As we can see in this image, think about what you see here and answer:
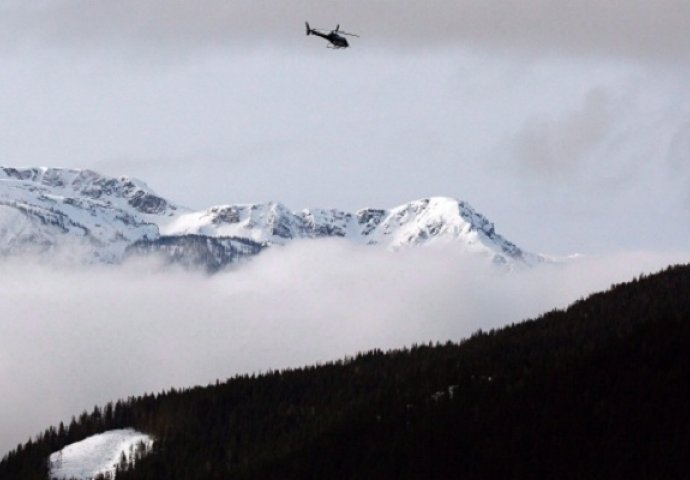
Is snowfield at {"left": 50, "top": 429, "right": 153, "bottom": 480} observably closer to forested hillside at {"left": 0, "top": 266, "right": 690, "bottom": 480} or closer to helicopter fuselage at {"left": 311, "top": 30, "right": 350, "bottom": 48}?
forested hillside at {"left": 0, "top": 266, "right": 690, "bottom": 480}

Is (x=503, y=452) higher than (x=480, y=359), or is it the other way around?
(x=480, y=359)

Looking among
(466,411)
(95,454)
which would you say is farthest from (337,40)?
(95,454)

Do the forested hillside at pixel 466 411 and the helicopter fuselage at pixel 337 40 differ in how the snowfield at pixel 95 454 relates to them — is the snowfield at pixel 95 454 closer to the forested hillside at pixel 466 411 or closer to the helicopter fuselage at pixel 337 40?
the forested hillside at pixel 466 411

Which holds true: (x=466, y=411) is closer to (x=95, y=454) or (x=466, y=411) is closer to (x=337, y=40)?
(x=337, y=40)

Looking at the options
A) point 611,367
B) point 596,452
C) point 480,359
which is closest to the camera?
point 596,452

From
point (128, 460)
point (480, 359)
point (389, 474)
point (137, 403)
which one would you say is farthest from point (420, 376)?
point (137, 403)

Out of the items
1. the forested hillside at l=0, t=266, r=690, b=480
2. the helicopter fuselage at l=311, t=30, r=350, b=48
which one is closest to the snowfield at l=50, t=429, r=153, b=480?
the forested hillside at l=0, t=266, r=690, b=480

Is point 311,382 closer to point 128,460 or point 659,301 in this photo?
point 128,460

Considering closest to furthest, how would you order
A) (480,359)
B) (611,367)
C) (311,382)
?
1. (611,367)
2. (480,359)
3. (311,382)
